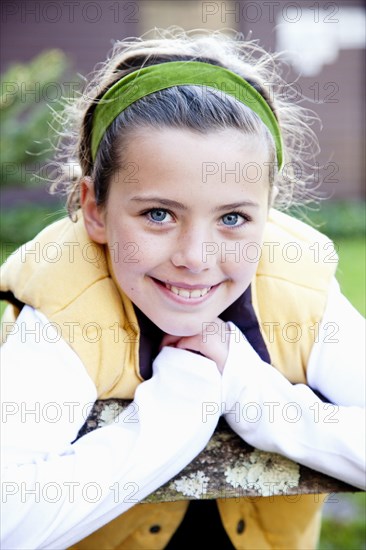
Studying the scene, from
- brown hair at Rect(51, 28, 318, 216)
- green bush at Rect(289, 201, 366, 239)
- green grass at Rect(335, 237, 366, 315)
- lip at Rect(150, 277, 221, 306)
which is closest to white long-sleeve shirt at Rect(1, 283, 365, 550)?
lip at Rect(150, 277, 221, 306)

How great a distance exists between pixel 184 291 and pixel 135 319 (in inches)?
7.2

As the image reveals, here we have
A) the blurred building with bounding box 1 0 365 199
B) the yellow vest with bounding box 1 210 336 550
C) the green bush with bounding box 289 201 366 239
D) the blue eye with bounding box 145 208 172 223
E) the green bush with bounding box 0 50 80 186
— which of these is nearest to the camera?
the blue eye with bounding box 145 208 172 223

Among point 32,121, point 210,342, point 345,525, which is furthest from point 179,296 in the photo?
point 32,121

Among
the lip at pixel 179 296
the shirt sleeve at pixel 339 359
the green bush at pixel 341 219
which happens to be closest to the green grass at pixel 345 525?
the shirt sleeve at pixel 339 359

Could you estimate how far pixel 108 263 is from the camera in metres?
2.12

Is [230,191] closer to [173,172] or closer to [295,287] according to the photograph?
[173,172]

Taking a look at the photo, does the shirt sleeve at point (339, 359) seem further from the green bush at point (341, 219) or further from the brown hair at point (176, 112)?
the green bush at point (341, 219)

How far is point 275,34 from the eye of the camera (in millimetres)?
13164

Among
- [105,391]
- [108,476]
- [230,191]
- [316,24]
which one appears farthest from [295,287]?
[316,24]

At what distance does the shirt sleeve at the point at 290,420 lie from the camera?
72.4 inches

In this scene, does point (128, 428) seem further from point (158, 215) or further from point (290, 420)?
point (158, 215)

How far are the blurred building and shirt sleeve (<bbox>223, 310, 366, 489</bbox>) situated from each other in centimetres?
1086

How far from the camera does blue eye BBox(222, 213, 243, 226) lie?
1884 millimetres

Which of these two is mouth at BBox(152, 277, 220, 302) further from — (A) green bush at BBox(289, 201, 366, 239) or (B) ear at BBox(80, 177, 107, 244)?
(A) green bush at BBox(289, 201, 366, 239)
